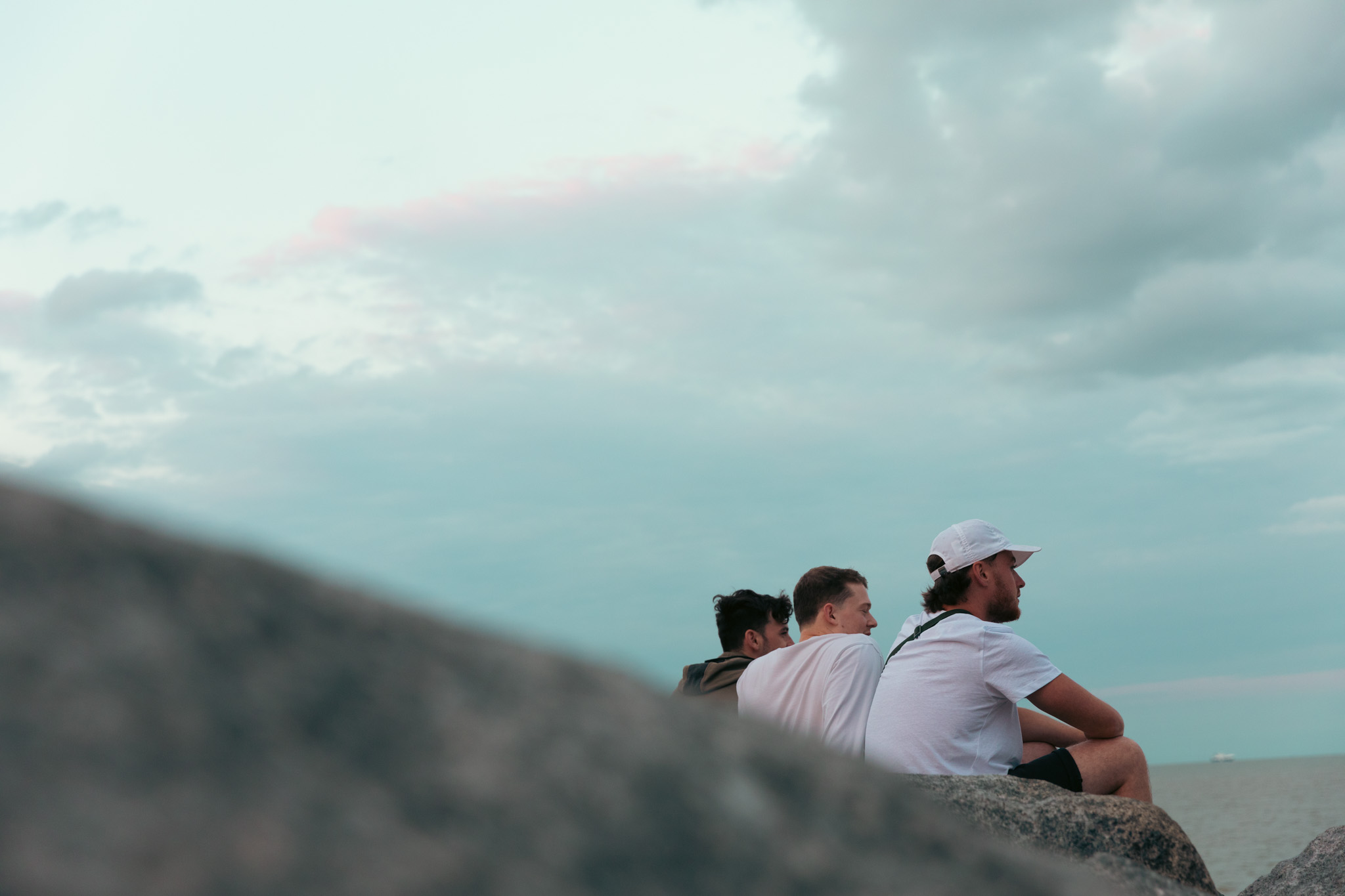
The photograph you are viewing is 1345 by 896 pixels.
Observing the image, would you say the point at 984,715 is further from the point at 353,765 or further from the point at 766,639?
the point at 353,765

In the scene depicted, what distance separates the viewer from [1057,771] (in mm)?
5219

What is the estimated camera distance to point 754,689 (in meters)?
5.94

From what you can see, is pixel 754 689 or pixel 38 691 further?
pixel 754 689

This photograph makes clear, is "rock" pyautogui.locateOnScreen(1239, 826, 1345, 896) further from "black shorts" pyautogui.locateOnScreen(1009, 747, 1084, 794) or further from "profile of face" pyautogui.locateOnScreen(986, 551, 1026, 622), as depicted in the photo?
"profile of face" pyautogui.locateOnScreen(986, 551, 1026, 622)

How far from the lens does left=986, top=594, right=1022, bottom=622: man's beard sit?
611cm

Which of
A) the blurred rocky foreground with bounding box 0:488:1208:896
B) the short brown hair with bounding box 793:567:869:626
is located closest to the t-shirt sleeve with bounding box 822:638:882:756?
the short brown hair with bounding box 793:567:869:626

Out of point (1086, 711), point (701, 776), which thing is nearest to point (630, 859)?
point (701, 776)

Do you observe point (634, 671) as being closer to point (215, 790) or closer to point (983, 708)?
point (215, 790)

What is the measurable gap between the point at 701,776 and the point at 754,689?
5.07 m

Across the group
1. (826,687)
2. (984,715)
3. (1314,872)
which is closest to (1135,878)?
(984,715)

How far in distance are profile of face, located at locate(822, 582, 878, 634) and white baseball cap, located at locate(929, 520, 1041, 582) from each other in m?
0.82

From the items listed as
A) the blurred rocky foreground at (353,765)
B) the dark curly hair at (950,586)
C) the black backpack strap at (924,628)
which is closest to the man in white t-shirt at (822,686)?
the black backpack strap at (924,628)

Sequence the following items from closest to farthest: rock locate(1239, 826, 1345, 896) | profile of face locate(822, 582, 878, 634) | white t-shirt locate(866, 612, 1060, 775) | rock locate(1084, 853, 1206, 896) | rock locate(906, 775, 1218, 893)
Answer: rock locate(1084, 853, 1206, 896) → rock locate(906, 775, 1218, 893) → rock locate(1239, 826, 1345, 896) → white t-shirt locate(866, 612, 1060, 775) → profile of face locate(822, 582, 878, 634)

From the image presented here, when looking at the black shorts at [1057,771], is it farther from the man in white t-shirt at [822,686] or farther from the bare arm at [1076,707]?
the man in white t-shirt at [822,686]
